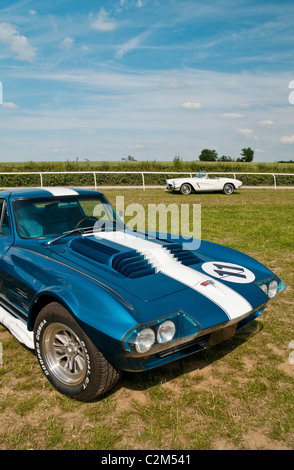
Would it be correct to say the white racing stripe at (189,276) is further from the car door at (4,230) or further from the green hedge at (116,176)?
the green hedge at (116,176)

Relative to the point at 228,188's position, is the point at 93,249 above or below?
below

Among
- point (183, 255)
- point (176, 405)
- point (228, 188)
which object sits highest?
point (228, 188)

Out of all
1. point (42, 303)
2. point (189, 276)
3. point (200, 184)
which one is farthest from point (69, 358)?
point (200, 184)

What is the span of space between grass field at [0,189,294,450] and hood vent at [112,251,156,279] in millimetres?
821

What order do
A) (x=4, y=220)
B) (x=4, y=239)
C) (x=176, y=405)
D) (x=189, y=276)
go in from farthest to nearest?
(x=4, y=220) → (x=4, y=239) → (x=189, y=276) → (x=176, y=405)

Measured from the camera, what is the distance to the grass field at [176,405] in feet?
6.98

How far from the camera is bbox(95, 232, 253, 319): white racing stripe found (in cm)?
250

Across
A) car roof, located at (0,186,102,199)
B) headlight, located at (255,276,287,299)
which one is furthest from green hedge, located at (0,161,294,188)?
headlight, located at (255,276,287,299)

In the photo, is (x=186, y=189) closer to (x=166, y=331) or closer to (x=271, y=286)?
(x=271, y=286)

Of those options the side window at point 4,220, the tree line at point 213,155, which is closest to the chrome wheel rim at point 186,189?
the side window at point 4,220

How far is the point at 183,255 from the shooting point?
10.4 ft

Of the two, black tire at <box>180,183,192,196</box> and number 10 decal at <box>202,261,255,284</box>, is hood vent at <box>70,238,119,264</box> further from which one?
black tire at <box>180,183,192,196</box>

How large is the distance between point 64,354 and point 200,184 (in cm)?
1557
